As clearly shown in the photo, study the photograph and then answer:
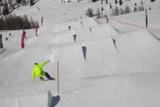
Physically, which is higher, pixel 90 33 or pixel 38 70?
pixel 90 33

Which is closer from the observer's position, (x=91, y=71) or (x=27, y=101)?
(x=27, y=101)

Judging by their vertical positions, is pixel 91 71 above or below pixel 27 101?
below

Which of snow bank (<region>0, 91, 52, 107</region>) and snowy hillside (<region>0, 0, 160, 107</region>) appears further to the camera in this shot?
snowy hillside (<region>0, 0, 160, 107</region>)

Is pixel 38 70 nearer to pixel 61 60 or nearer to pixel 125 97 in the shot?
pixel 61 60

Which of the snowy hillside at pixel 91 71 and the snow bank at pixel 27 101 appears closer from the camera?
the snow bank at pixel 27 101

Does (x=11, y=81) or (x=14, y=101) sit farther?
(x=11, y=81)

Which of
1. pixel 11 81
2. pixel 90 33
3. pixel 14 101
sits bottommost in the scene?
pixel 11 81

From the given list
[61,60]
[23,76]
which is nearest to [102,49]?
[61,60]

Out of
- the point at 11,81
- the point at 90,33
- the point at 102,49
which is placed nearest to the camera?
the point at 11,81

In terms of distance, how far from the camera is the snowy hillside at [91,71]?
675 cm

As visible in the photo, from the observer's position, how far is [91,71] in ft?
36.4

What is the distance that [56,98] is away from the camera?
7266 mm

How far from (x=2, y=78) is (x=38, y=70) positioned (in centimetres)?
332

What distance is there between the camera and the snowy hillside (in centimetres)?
675
